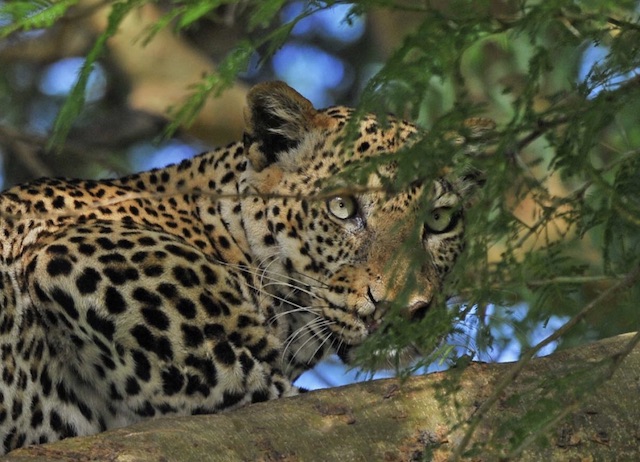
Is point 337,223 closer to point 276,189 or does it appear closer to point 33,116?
point 276,189

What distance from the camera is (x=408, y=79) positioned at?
2.93 metres

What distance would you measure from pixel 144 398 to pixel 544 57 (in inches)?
96.9

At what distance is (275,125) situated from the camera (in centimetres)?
564

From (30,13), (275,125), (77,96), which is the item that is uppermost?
(275,125)

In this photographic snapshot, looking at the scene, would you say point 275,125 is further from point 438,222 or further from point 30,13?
point 30,13

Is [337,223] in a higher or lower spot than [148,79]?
lower

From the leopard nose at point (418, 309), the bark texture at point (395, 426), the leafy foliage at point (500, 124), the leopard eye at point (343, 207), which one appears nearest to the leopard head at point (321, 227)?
the leopard eye at point (343, 207)

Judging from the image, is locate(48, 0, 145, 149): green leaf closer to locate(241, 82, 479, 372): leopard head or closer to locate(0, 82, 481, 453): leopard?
locate(0, 82, 481, 453): leopard

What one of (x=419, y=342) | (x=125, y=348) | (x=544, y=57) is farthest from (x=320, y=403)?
(x=544, y=57)

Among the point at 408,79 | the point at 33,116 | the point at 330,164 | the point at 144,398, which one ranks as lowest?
the point at 144,398

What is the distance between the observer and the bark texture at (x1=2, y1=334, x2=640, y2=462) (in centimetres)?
378

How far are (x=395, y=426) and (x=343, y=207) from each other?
1.44 meters

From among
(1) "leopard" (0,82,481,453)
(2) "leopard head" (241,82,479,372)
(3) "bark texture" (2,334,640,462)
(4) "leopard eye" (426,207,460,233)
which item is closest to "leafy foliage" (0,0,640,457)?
(3) "bark texture" (2,334,640,462)

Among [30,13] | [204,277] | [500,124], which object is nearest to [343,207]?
[204,277]
